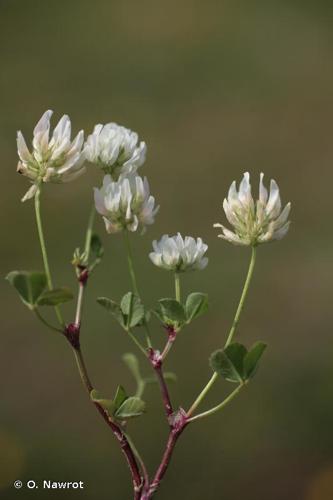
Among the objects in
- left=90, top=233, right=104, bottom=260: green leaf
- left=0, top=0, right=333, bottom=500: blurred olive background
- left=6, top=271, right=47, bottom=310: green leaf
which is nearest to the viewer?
left=6, top=271, right=47, bottom=310: green leaf

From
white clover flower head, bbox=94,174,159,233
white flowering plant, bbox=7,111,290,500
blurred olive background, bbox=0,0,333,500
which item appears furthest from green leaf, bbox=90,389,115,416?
blurred olive background, bbox=0,0,333,500

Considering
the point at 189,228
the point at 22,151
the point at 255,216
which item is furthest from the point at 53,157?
the point at 189,228

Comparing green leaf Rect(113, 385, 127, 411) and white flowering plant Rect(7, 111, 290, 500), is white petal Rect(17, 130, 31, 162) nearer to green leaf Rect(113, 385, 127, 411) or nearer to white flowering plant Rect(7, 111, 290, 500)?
white flowering plant Rect(7, 111, 290, 500)

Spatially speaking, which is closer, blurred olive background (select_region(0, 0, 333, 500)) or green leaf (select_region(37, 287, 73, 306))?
green leaf (select_region(37, 287, 73, 306))

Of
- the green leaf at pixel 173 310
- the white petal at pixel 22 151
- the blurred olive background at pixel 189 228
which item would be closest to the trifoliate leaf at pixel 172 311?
the green leaf at pixel 173 310

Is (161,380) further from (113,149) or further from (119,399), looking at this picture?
(113,149)

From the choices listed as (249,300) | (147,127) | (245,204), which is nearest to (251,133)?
(147,127)

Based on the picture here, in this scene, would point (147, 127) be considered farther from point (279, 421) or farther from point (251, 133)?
point (279, 421)
